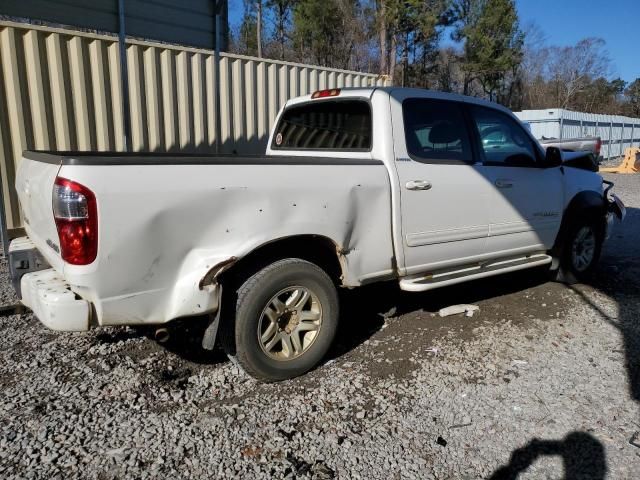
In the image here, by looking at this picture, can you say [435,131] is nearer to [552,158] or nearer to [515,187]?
[515,187]

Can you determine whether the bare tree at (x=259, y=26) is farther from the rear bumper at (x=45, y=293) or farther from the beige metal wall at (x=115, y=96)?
the rear bumper at (x=45, y=293)

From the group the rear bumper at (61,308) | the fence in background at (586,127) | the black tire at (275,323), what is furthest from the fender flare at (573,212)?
the fence in background at (586,127)

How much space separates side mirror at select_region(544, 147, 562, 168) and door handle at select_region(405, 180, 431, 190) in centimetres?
174

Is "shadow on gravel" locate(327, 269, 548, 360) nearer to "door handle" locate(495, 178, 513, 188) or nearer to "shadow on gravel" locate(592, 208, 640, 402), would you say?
"shadow on gravel" locate(592, 208, 640, 402)

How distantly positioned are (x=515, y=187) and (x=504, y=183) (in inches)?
7.0

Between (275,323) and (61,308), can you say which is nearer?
(61,308)

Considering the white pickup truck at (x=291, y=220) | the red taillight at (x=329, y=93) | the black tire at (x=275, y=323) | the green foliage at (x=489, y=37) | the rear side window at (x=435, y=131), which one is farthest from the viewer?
the green foliage at (x=489, y=37)

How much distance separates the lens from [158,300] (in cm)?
292

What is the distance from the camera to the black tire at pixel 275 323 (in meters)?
3.20

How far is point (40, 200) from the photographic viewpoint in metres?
2.99

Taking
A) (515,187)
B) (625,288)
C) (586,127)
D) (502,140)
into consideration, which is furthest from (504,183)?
(586,127)

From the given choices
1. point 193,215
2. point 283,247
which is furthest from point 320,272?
point 193,215

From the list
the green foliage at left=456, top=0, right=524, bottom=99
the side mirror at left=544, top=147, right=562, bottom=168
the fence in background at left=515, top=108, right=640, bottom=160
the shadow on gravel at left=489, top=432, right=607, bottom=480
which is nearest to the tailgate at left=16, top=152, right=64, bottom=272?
the shadow on gravel at left=489, top=432, right=607, bottom=480

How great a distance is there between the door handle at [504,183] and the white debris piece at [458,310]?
1176mm
